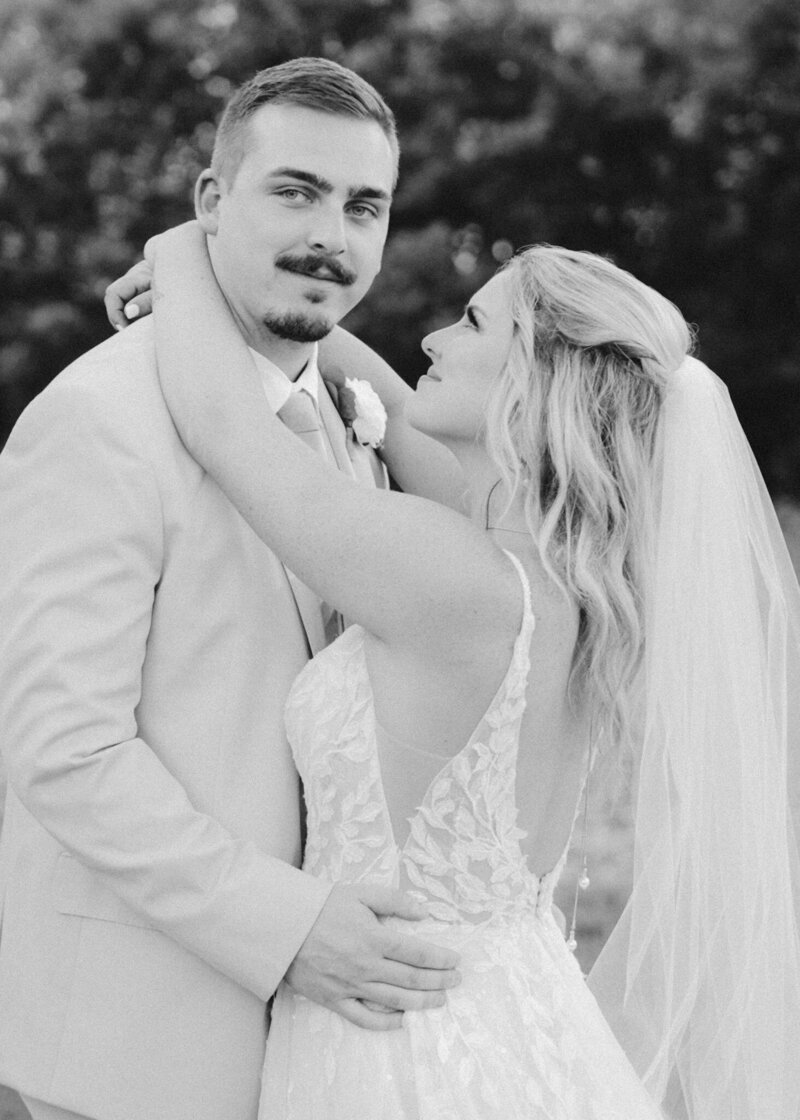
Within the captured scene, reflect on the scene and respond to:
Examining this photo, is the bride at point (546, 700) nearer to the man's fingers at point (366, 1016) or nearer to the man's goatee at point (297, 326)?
the man's fingers at point (366, 1016)

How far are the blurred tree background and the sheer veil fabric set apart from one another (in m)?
10.4

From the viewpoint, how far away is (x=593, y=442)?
272cm

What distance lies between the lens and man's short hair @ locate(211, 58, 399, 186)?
3.04 m

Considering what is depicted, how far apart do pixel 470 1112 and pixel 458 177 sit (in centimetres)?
1172

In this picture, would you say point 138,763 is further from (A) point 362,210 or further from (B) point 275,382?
(A) point 362,210

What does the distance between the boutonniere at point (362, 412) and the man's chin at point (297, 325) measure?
33 centimetres

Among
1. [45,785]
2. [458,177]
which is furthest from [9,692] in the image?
[458,177]

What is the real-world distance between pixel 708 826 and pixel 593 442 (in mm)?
760

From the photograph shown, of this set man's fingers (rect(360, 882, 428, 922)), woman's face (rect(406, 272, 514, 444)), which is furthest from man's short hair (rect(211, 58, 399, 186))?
man's fingers (rect(360, 882, 428, 922))

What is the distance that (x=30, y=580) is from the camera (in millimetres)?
2561

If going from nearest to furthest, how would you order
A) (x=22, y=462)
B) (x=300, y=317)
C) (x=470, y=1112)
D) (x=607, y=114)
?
(x=470, y=1112) < (x=22, y=462) < (x=300, y=317) < (x=607, y=114)

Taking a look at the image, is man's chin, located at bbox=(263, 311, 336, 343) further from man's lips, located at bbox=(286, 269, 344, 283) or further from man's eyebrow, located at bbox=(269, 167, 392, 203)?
man's eyebrow, located at bbox=(269, 167, 392, 203)

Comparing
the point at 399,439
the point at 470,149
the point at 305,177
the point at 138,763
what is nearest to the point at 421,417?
the point at 305,177

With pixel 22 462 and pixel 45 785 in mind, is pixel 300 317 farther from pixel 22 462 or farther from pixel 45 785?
pixel 45 785
